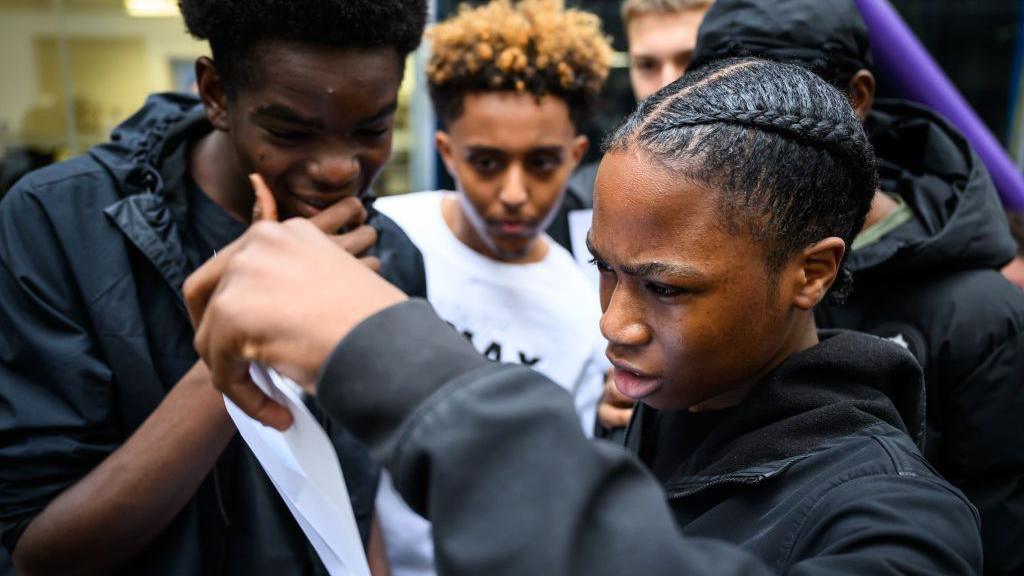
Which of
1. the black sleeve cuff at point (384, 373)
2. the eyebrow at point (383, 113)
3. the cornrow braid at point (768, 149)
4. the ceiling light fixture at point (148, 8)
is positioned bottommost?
the ceiling light fixture at point (148, 8)

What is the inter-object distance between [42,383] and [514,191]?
1642 mm

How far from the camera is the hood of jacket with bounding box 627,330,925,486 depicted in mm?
1313

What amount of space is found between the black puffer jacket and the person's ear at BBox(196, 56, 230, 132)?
1.65 metres

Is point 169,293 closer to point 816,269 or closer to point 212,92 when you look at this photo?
point 212,92

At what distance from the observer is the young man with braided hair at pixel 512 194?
8.98 ft

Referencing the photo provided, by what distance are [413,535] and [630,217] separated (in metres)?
1.45

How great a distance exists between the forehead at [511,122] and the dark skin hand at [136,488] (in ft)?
4.99

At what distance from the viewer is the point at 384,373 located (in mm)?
857

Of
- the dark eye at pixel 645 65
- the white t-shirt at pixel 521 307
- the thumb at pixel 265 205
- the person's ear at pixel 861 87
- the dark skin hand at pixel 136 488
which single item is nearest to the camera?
the thumb at pixel 265 205

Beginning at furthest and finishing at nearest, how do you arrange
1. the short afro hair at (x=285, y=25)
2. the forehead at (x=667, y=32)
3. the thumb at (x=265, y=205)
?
1. the forehead at (x=667, y=32)
2. the short afro hair at (x=285, y=25)
3. the thumb at (x=265, y=205)

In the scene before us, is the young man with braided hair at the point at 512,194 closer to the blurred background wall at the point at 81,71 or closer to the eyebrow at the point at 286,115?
the eyebrow at the point at 286,115

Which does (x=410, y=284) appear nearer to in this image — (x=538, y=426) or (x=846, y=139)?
(x=846, y=139)

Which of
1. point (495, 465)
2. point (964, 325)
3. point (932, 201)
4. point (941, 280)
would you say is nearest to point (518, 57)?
→ point (932, 201)

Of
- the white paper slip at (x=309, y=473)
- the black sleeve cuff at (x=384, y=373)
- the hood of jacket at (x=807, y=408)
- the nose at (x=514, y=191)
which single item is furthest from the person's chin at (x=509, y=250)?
the black sleeve cuff at (x=384, y=373)
